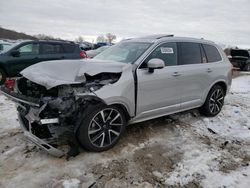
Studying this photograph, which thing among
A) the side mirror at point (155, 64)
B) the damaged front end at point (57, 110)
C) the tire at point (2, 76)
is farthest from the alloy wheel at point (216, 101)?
the tire at point (2, 76)

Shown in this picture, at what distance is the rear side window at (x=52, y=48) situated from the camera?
351 inches

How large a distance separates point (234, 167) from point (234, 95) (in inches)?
204

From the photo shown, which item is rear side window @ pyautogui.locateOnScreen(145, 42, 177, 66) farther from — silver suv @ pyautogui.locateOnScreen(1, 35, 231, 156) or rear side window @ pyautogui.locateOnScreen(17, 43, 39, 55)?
rear side window @ pyautogui.locateOnScreen(17, 43, 39, 55)

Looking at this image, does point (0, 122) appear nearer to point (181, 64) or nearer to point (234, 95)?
point (181, 64)

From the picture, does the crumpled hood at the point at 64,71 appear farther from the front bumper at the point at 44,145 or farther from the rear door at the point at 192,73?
the rear door at the point at 192,73

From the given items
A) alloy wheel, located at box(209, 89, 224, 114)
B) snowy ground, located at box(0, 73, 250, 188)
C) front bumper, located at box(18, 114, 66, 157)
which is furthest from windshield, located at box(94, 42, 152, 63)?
alloy wheel, located at box(209, 89, 224, 114)

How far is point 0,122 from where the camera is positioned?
4.85 metres

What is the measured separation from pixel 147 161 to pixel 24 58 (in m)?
6.64

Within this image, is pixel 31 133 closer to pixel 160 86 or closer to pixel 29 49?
pixel 160 86

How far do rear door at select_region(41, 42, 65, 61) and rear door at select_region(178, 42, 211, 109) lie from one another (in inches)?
219

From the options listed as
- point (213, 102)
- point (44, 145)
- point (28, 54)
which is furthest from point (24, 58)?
point (213, 102)

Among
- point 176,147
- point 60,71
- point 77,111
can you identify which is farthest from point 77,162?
point 176,147

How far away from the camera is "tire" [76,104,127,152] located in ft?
11.3

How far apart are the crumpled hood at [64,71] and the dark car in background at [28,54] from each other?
488cm
